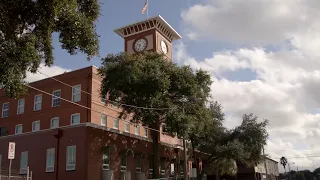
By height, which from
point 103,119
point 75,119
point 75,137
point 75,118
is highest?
point 103,119

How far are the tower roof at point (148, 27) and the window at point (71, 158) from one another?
31713 millimetres

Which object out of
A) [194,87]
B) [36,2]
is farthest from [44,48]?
[194,87]

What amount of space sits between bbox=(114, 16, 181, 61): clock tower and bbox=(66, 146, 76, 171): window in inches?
1119

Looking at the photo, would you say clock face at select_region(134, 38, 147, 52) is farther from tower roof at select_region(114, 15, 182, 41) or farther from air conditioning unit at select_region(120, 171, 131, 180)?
air conditioning unit at select_region(120, 171, 131, 180)

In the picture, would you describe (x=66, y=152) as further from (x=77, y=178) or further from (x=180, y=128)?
(x=180, y=128)

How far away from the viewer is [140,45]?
62312 mm

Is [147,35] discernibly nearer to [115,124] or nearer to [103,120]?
[115,124]

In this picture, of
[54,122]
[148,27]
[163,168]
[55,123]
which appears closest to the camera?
[55,123]

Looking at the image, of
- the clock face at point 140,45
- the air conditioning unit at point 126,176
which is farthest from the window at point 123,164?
the clock face at point 140,45

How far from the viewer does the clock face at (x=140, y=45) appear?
6167 cm

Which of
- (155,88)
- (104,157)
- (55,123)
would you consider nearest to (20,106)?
(55,123)

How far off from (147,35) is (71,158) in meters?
31.7

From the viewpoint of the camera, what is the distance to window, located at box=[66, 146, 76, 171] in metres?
34.5

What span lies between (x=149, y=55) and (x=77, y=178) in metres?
13.6
